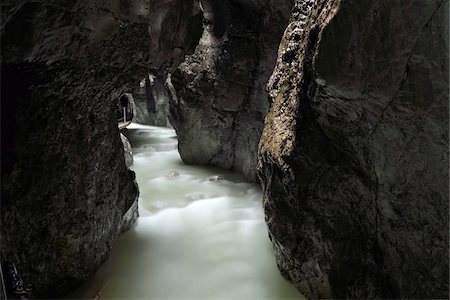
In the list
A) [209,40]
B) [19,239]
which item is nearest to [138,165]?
[209,40]

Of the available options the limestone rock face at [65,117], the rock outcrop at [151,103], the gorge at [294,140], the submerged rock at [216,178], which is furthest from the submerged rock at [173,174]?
the rock outcrop at [151,103]

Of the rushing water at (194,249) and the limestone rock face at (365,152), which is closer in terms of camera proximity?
the limestone rock face at (365,152)

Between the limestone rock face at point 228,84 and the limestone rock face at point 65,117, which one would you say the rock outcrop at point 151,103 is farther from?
the limestone rock face at point 65,117

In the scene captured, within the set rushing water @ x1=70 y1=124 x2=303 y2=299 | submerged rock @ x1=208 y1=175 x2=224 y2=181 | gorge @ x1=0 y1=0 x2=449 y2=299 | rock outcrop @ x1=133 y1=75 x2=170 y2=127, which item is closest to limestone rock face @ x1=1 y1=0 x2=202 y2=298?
gorge @ x1=0 y1=0 x2=449 y2=299

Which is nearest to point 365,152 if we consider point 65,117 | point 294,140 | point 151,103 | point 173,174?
point 294,140

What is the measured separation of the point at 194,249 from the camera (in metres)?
6.20

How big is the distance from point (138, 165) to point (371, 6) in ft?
35.0

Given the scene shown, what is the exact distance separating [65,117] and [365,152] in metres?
3.62

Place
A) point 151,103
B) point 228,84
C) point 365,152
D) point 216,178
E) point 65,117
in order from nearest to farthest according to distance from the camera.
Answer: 1. point 365,152
2. point 65,117
3. point 228,84
4. point 216,178
5. point 151,103

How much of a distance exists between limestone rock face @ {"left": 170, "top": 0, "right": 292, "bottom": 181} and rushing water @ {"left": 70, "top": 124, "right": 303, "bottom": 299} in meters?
1.48

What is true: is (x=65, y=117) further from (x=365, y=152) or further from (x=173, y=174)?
(x=173, y=174)

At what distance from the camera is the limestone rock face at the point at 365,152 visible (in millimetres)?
2635

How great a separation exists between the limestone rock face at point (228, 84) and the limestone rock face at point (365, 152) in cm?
453

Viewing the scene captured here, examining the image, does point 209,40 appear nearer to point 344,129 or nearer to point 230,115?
point 230,115
